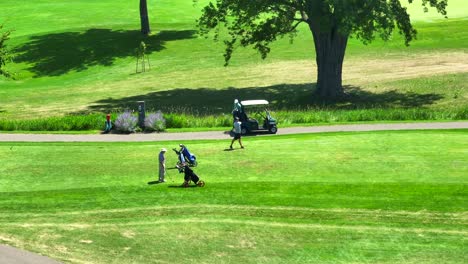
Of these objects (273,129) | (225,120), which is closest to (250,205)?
(273,129)

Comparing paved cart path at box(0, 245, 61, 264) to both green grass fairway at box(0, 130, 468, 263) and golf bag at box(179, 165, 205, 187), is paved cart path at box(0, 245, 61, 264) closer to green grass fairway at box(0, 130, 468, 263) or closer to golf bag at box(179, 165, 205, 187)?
green grass fairway at box(0, 130, 468, 263)

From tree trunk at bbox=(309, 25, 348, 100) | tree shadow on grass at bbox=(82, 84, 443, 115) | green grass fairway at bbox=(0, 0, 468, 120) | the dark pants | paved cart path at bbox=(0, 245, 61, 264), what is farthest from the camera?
green grass fairway at bbox=(0, 0, 468, 120)

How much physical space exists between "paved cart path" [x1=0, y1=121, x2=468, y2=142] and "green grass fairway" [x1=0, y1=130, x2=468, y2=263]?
444 cm

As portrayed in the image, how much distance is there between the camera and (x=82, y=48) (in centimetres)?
8150

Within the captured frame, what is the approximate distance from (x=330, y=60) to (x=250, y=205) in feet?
105

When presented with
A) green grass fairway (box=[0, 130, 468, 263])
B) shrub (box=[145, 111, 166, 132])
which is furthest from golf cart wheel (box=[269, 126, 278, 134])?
shrub (box=[145, 111, 166, 132])

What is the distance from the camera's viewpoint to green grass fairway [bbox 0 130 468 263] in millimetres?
25109

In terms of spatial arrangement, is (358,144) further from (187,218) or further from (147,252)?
(147,252)

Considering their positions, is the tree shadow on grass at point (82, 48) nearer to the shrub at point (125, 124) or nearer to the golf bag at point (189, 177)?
the shrub at point (125, 124)

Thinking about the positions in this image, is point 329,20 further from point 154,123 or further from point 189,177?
point 189,177

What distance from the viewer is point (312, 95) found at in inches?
2391

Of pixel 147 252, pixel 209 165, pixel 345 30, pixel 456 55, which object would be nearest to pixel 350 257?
pixel 147 252

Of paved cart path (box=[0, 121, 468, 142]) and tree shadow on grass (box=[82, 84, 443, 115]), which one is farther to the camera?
tree shadow on grass (box=[82, 84, 443, 115])

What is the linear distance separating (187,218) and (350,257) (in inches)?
242
